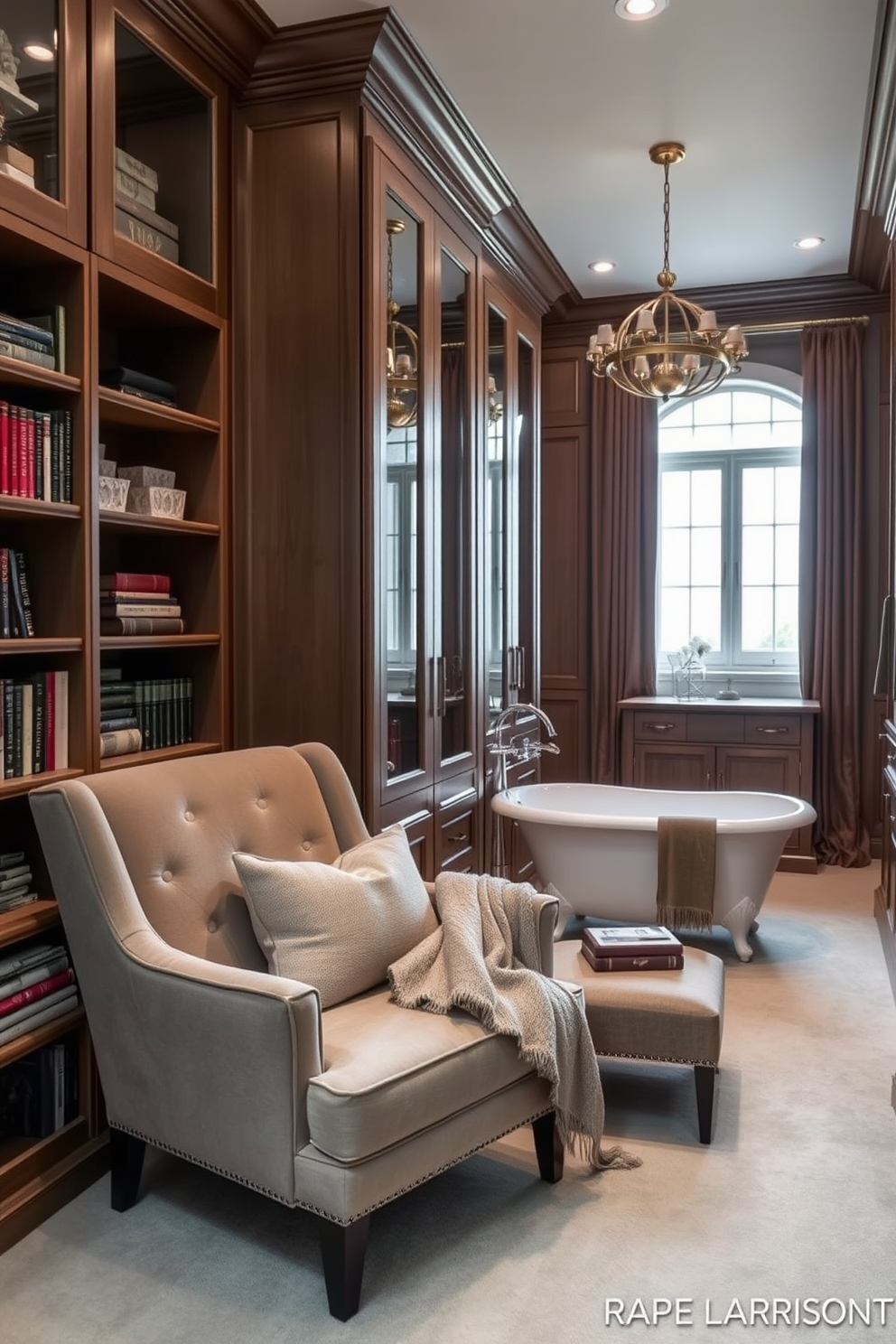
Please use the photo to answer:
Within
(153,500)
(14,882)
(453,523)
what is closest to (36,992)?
(14,882)

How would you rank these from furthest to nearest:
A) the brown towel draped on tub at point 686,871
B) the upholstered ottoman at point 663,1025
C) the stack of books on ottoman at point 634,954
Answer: the brown towel draped on tub at point 686,871, the stack of books on ottoman at point 634,954, the upholstered ottoman at point 663,1025

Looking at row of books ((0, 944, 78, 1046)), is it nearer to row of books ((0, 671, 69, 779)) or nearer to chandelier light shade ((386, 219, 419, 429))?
row of books ((0, 671, 69, 779))

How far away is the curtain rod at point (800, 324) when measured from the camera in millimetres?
5446

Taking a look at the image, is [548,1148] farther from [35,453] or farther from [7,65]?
[7,65]

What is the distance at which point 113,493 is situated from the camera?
8.91ft

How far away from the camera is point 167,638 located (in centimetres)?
281

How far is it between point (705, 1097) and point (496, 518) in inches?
97.0

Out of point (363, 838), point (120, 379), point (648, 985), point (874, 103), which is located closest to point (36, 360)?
point (120, 379)

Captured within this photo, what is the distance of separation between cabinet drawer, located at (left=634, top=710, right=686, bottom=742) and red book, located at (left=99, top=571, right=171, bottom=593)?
3.16 m

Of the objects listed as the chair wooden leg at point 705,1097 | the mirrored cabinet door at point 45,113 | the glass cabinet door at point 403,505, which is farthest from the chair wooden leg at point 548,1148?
the mirrored cabinet door at point 45,113

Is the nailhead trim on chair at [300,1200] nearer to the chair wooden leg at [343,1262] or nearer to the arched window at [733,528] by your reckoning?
the chair wooden leg at [343,1262]

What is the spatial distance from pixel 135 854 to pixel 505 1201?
1.08m

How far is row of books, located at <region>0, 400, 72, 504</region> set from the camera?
2.28m

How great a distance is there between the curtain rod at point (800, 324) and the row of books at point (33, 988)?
15.5ft
